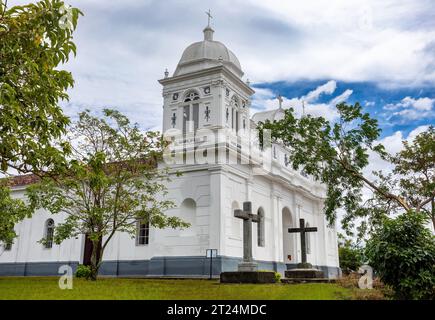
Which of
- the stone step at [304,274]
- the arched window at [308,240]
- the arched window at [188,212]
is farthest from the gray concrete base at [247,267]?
the arched window at [308,240]

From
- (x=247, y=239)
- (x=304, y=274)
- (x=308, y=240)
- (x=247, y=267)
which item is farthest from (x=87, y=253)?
(x=308, y=240)

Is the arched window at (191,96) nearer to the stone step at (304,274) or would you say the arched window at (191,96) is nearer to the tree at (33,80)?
the stone step at (304,274)

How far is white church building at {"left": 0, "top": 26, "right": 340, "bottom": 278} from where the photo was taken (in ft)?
74.7

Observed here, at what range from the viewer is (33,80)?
7.30 m

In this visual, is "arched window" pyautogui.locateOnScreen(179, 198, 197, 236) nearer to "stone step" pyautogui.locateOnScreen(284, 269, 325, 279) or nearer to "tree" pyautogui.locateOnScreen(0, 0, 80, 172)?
"stone step" pyautogui.locateOnScreen(284, 269, 325, 279)

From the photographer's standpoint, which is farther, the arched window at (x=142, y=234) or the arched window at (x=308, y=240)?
the arched window at (x=308, y=240)

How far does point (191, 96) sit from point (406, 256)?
738 inches

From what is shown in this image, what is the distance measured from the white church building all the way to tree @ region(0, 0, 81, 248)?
13.9 metres

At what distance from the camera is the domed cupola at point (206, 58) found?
27.0 m

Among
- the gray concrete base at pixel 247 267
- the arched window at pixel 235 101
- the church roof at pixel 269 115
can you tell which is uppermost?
the church roof at pixel 269 115

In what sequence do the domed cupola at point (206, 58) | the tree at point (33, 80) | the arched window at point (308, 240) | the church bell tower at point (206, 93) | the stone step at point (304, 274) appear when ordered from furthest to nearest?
the arched window at point (308, 240), the domed cupola at point (206, 58), the church bell tower at point (206, 93), the stone step at point (304, 274), the tree at point (33, 80)

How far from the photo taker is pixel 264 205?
89.0 feet

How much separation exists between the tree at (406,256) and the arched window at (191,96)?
17.4m

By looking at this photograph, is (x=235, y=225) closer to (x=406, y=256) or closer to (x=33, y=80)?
(x=406, y=256)
